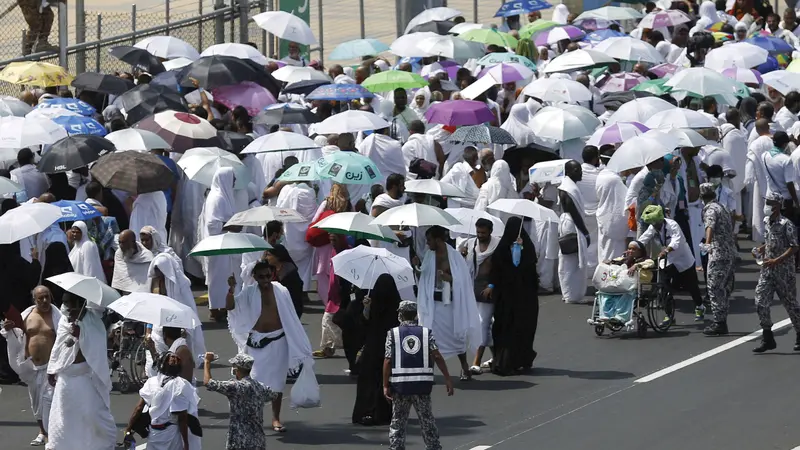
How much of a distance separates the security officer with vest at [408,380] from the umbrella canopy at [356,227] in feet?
9.62

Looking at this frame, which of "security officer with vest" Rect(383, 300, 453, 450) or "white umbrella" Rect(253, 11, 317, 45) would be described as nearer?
"security officer with vest" Rect(383, 300, 453, 450)

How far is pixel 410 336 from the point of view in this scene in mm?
13898

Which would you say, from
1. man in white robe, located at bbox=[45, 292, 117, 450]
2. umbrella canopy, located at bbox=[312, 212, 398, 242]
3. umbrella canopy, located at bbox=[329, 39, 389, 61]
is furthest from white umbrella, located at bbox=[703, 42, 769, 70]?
man in white robe, located at bbox=[45, 292, 117, 450]

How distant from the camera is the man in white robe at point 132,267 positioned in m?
17.0

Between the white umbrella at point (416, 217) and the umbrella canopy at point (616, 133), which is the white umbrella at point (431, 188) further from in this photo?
the umbrella canopy at point (616, 133)

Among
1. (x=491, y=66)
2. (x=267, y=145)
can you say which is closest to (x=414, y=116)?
(x=491, y=66)

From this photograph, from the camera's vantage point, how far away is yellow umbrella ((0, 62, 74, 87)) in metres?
23.8

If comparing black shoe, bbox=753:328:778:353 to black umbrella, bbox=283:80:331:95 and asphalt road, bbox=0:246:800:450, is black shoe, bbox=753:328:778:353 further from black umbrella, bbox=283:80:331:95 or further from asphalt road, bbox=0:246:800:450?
black umbrella, bbox=283:80:331:95

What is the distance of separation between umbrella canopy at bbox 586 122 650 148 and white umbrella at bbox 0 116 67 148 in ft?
21.0

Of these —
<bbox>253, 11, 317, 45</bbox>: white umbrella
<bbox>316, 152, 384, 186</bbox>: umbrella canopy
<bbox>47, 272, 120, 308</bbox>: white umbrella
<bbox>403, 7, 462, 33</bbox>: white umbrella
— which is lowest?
<bbox>47, 272, 120, 308</bbox>: white umbrella

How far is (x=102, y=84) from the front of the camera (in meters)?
23.8

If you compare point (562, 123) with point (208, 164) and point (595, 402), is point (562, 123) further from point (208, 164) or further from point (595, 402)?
point (595, 402)

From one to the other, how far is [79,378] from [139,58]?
11.9 metres

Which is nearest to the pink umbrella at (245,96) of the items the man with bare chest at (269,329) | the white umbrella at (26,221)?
the white umbrella at (26,221)
